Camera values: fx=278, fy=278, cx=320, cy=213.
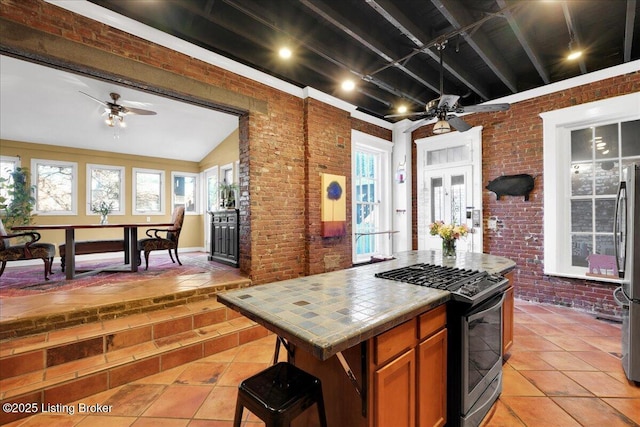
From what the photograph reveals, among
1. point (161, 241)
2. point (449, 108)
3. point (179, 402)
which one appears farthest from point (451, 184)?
point (161, 241)

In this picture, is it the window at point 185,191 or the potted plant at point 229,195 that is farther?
the window at point 185,191

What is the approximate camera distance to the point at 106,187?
20.5 ft

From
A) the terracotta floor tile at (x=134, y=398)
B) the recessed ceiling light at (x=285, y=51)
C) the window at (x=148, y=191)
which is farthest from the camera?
the window at (x=148, y=191)

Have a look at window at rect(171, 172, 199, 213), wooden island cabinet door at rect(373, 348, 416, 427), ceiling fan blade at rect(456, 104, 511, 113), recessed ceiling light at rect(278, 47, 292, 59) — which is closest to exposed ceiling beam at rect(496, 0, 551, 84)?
ceiling fan blade at rect(456, 104, 511, 113)

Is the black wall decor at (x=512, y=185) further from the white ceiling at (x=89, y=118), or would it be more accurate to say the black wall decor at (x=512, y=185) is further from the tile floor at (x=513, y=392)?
the white ceiling at (x=89, y=118)

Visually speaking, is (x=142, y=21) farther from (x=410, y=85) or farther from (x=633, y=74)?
(x=633, y=74)

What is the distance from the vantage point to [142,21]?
9.30 ft

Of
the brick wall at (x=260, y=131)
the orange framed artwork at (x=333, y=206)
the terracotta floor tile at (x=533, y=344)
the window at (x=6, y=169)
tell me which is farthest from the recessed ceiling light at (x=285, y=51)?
the window at (x=6, y=169)

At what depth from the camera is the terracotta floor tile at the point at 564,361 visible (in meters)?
2.40

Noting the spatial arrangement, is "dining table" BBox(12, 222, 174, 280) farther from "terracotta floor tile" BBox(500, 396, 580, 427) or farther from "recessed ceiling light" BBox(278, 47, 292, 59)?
"terracotta floor tile" BBox(500, 396, 580, 427)

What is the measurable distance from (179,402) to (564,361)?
10.6 feet

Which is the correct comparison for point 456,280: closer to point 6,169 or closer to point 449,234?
point 449,234

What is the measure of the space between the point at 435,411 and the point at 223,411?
1362 mm

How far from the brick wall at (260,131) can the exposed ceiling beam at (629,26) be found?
3.24 m
